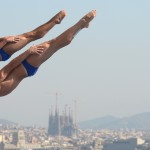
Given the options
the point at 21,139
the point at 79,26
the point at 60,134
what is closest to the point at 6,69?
the point at 79,26

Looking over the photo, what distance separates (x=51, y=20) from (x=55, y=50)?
11 cm

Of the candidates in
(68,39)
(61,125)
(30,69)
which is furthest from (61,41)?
(61,125)

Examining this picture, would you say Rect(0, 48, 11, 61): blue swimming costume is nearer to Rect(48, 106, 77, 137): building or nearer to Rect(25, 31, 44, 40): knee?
Rect(25, 31, 44, 40): knee

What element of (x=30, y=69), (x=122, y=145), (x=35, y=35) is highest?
(x=122, y=145)

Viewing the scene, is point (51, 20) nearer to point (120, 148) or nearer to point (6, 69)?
point (6, 69)

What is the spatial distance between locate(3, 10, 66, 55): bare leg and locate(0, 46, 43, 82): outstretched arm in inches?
1.1

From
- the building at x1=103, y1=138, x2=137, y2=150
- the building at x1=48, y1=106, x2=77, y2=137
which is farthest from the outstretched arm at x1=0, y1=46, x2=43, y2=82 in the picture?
the building at x1=48, y1=106, x2=77, y2=137

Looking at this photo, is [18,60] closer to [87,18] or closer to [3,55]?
[3,55]

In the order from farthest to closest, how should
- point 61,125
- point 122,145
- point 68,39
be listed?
point 61,125 → point 122,145 → point 68,39

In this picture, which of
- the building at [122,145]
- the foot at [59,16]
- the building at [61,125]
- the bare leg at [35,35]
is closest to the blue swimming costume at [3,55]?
the bare leg at [35,35]

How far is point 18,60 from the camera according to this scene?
8.64ft

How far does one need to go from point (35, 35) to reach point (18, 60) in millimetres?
90

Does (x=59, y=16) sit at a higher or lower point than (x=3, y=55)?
higher

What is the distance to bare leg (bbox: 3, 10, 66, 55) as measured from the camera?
2617 mm
